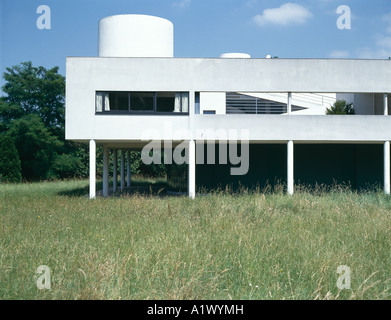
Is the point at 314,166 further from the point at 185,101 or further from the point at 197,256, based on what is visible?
the point at 197,256

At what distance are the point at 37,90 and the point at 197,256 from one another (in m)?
34.0

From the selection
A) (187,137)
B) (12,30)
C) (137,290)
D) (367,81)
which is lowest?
(137,290)

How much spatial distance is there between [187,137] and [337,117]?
6.55 metres

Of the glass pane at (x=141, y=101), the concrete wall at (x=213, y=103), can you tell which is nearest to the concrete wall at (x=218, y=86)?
the glass pane at (x=141, y=101)

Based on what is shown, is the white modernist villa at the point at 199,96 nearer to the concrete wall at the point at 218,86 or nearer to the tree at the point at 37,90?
the concrete wall at the point at 218,86

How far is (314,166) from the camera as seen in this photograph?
21016 mm

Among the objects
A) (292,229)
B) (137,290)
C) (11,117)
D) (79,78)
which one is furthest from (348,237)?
(11,117)

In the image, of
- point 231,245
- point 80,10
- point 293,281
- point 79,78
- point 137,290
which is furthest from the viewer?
point 79,78

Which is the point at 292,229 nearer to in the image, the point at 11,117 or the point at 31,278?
the point at 31,278

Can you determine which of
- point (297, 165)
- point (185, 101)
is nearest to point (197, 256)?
point (185, 101)

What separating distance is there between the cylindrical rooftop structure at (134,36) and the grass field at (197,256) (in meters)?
11.3

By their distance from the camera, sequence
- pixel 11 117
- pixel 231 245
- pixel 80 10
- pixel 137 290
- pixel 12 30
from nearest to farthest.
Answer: pixel 137 290
pixel 231 245
pixel 80 10
pixel 12 30
pixel 11 117

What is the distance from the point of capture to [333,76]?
1712 centimetres

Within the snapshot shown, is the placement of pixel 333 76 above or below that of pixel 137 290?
above
